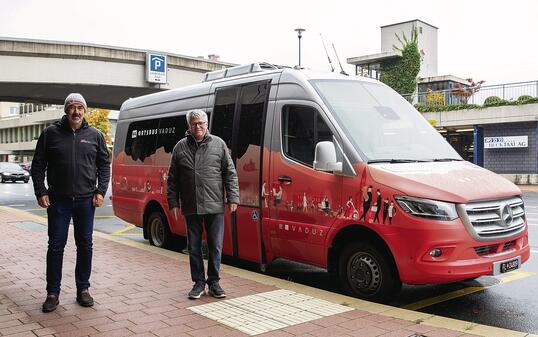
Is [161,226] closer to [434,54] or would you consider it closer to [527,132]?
[527,132]

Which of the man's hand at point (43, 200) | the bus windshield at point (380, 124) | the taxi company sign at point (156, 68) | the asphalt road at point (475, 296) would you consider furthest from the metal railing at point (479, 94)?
the man's hand at point (43, 200)

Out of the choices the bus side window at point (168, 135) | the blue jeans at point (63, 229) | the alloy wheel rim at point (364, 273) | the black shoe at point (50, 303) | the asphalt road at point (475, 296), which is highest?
the bus side window at point (168, 135)

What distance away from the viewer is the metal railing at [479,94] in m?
30.6

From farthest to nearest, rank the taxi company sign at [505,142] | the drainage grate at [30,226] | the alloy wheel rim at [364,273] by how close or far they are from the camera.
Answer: the taxi company sign at [505,142]
the drainage grate at [30,226]
the alloy wheel rim at [364,273]

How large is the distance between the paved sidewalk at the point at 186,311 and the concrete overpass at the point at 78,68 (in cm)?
1395

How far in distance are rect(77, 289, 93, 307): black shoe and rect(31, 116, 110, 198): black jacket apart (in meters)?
0.94

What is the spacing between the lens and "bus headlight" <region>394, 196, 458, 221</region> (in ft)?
16.7

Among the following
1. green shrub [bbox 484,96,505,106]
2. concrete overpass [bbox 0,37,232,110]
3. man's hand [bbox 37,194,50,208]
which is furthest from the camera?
green shrub [bbox 484,96,505,106]

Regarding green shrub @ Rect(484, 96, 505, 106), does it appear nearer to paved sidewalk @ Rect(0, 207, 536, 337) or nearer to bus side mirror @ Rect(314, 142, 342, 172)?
paved sidewalk @ Rect(0, 207, 536, 337)

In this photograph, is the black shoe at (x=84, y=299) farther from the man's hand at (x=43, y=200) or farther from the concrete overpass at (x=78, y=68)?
the concrete overpass at (x=78, y=68)

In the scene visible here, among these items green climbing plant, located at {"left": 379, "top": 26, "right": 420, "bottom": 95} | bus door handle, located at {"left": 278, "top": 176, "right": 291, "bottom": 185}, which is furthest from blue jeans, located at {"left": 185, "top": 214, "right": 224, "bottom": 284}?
green climbing plant, located at {"left": 379, "top": 26, "right": 420, "bottom": 95}

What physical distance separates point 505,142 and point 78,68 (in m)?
23.2

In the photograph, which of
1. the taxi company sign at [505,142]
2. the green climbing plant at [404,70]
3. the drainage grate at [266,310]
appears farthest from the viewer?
the green climbing plant at [404,70]

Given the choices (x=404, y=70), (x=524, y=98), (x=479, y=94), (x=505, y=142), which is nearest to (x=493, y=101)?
(x=479, y=94)
